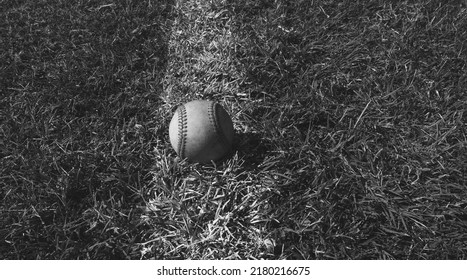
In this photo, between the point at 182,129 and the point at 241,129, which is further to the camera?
the point at 241,129

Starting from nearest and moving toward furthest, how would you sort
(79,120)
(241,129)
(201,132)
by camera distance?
(201,132) < (241,129) < (79,120)

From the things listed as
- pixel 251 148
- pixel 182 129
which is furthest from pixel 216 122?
pixel 251 148

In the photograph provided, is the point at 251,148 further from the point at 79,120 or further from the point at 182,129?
the point at 79,120

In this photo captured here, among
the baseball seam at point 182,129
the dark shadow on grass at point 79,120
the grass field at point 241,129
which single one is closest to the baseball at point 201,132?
the baseball seam at point 182,129

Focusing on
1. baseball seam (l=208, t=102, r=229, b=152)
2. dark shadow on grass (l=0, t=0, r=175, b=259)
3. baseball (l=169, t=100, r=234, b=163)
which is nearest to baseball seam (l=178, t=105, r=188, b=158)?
baseball (l=169, t=100, r=234, b=163)

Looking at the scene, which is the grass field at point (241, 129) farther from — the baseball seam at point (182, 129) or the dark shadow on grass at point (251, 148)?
the baseball seam at point (182, 129)
